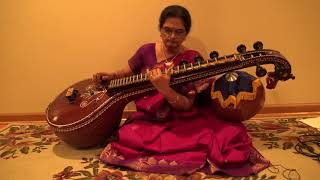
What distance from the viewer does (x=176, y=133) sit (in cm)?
162

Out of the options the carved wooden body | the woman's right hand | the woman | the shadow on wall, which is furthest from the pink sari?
the shadow on wall

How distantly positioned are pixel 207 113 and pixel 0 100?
1.51 m

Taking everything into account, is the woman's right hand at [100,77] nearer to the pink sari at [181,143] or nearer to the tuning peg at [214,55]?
the pink sari at [181,143]

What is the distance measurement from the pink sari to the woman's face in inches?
3.8

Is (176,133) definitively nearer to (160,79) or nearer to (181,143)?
(181,143)

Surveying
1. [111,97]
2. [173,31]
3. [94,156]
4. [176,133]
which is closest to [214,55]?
[173,31]

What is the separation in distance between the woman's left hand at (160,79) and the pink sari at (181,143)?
0.15 metres

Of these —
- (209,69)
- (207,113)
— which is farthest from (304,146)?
(209,69)

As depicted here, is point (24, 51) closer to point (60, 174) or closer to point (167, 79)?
point (60, 174)

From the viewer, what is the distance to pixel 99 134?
173cm

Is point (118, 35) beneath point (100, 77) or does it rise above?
above

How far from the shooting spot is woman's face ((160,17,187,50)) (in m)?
1.68

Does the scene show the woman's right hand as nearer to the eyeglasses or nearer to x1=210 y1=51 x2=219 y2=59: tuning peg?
the eyeglasses

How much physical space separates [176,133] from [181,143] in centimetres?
8
